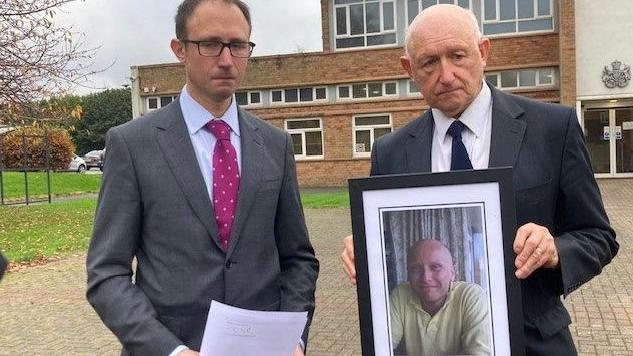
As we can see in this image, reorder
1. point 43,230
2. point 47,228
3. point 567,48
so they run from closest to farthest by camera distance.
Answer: point 43,230, point 47,228, point 567,48

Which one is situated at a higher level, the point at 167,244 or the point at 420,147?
the point at 420,147

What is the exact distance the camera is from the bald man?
184 centimetres

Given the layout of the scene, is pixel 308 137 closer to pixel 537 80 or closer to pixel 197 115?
pixel 537 80

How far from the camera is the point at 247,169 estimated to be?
219cm

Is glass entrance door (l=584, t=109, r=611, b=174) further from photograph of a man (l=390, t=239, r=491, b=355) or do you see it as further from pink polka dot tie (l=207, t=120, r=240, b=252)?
photograph of a man (l=390, t=239, r=491, b=355)

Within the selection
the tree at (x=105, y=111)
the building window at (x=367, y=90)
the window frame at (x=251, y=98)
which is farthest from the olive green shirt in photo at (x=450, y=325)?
the tree at (x=105, y=111)

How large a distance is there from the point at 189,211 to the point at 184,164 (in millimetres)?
170

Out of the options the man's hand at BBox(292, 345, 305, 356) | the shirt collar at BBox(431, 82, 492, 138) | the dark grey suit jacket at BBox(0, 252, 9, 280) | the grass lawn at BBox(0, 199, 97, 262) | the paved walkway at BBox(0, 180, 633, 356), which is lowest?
the paved walkway at BBox(0, 180, 633, 356)

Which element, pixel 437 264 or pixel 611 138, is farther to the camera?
pixel 611 138

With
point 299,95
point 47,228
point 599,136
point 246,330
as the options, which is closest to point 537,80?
point 599,136

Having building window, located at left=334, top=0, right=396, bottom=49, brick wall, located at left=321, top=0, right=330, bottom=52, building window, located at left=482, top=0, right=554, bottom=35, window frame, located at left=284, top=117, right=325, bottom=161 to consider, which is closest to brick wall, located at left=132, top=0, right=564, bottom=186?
brick wall, located at left=321, top=0, right=330, bottom=52

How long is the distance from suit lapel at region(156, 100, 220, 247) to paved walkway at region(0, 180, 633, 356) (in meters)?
3.90

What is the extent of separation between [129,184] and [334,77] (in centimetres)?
2535

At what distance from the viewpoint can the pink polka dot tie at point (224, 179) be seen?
2.12m
